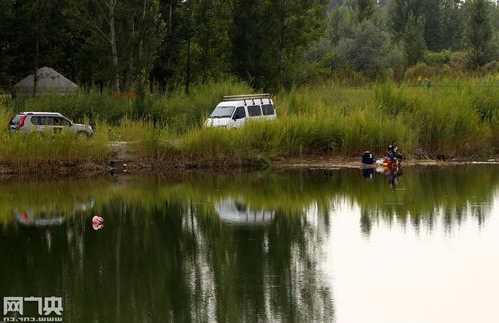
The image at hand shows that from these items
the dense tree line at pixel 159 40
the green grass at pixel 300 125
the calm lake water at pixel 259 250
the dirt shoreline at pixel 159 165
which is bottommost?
the calm lake water at pixel 259 250

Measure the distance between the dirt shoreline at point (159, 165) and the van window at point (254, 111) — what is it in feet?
8.25

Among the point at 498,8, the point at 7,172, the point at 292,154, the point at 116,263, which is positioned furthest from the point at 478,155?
the point at 498,8

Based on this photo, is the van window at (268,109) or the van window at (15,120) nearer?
the van window at (15,120)

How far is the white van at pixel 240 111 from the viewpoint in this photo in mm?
36562

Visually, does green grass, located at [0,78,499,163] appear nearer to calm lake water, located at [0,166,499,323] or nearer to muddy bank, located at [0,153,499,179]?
muddy bank, located at [0,153,499,179]

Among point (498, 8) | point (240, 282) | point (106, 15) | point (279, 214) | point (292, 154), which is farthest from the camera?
point (498, 8)

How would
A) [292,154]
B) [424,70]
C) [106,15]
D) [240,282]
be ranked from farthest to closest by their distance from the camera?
[424,70] → [106,15] → [292,154] → [240,282]

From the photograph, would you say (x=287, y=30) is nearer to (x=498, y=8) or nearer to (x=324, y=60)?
(x=324, y=60)

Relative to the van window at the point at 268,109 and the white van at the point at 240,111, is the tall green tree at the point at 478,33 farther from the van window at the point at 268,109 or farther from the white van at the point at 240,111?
the white van at the point at 240,111

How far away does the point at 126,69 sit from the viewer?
146 ft

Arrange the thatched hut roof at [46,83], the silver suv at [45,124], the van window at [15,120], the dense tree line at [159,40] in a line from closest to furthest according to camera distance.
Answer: the silver suv at [45,124] → the van window at [15,120] → the dense tree line at [159,40] → the thatched hut roof at [46,83]

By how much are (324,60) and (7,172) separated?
30823 mm

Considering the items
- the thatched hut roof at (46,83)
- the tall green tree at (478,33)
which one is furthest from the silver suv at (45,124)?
→ the tall green tree at (478,33)

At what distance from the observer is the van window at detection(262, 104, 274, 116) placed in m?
37.9
